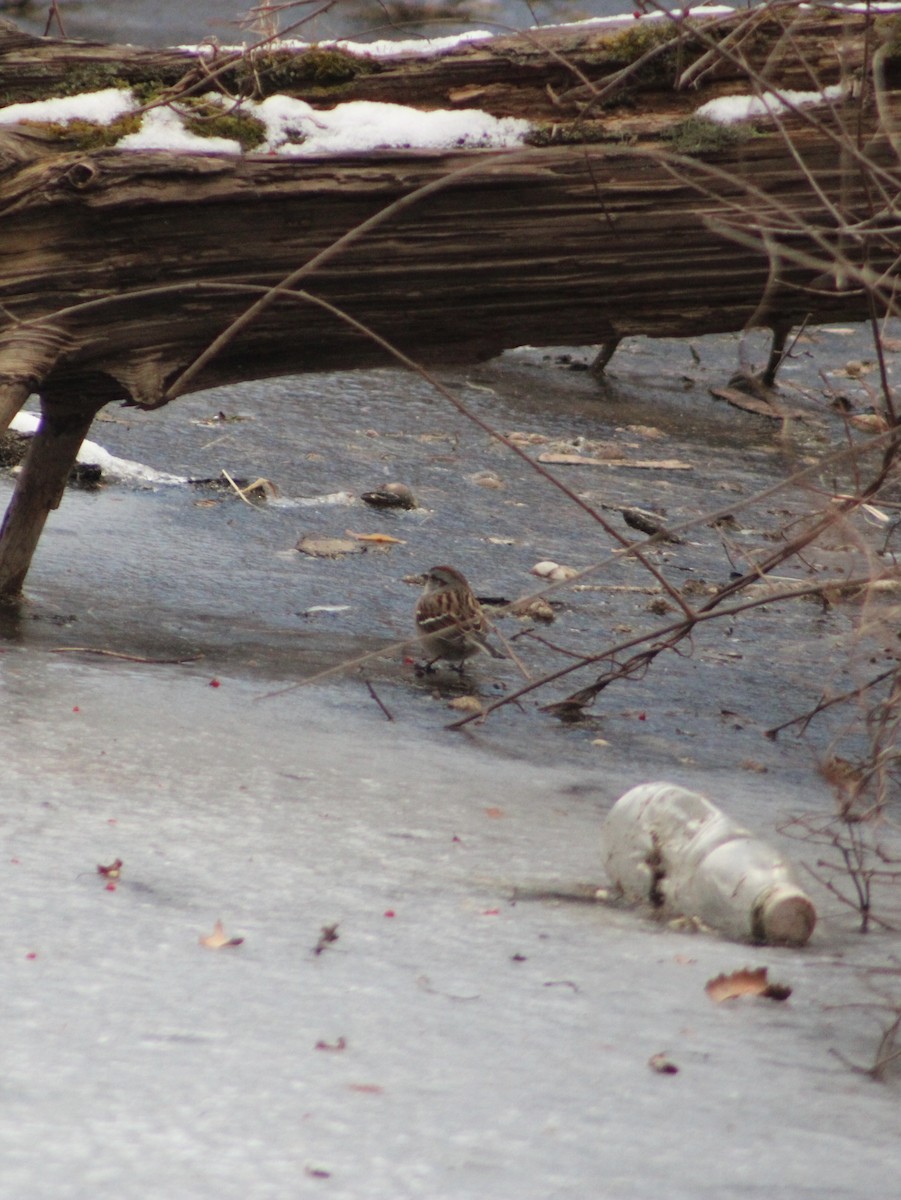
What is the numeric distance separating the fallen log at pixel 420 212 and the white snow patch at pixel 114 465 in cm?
220

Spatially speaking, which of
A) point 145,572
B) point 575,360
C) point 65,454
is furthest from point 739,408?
point 65,454

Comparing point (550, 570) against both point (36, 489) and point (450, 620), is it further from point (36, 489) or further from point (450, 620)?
point (36, 489)

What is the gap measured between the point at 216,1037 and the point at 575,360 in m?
8.16

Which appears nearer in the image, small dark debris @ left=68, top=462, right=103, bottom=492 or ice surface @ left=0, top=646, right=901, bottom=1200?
ice surface @ left=0, top=646, right=901, bottom=1200

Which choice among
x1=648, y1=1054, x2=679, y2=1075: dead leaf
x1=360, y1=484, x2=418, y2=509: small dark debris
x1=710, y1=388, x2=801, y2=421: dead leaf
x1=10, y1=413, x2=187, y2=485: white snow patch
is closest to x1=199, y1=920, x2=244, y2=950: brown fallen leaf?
x1=648, y1=1054, x2=679, y2=1075: dead leaf

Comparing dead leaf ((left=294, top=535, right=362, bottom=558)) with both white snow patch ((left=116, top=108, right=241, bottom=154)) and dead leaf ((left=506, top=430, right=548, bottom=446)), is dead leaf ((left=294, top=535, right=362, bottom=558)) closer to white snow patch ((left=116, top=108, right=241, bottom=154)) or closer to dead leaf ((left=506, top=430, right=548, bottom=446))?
dead leaf ((left=506, top=430, right=548, bottom=446))

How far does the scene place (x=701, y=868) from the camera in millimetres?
2756

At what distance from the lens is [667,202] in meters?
4.37

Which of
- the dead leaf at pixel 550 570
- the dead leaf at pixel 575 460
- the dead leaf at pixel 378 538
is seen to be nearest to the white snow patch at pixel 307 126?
the dead leaf at pixel 550 570

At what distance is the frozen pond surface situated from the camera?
1.87 metres

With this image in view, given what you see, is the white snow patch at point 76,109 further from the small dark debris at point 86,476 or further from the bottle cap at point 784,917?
the bottle cap at point 784,917

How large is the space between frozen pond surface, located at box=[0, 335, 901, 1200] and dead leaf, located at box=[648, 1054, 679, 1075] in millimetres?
16

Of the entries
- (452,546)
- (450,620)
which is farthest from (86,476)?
(450,620)

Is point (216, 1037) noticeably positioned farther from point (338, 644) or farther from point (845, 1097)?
point (338, 644)
